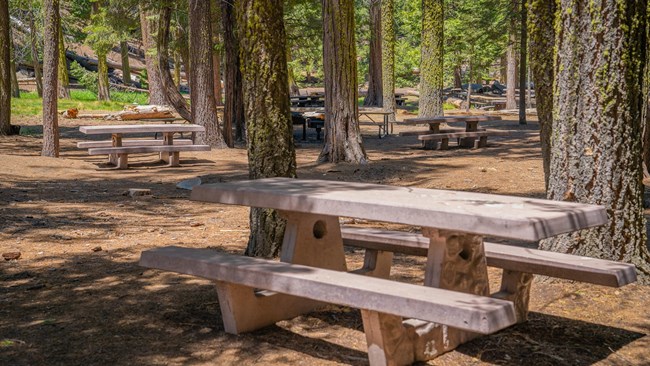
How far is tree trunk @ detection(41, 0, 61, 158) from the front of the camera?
15.2 m

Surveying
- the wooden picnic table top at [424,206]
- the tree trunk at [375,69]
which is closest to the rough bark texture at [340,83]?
the wooden picnic table top at [424,206]

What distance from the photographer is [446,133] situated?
18781 mm

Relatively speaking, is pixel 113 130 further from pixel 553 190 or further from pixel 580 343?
pixel 580 343

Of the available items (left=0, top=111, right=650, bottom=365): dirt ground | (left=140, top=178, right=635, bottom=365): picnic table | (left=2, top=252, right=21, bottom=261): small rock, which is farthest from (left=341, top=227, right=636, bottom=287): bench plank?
(left=2, top=252, right=21, bottom=261): small rock

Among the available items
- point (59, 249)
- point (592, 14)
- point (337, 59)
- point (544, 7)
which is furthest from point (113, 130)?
point (592, 14)

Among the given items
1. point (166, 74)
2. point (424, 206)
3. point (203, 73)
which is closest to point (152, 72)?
point (166, 74)

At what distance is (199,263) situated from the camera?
17.2 ft

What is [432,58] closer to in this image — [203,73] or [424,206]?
[203,73]

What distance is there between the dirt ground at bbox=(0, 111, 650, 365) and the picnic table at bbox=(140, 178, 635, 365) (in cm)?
25

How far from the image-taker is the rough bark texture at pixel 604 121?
20.0 ft

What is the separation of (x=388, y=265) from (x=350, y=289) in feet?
6.01

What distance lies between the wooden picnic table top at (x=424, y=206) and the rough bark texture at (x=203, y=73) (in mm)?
A: 13112

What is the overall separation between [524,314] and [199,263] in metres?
2.20

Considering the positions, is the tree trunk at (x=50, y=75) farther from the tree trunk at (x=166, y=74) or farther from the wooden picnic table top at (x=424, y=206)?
the wooden picnic table top at (x=424, y=206)
